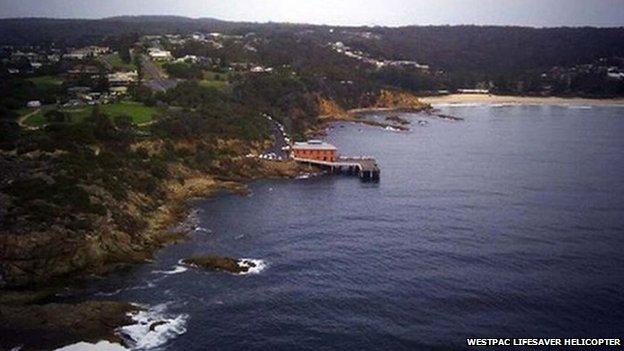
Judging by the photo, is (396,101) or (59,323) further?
(396,101)

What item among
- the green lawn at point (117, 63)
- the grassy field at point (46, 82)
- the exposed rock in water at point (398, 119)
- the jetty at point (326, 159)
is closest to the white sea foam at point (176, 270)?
the jetty at point (326, 159)

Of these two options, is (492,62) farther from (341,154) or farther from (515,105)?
(341,154)

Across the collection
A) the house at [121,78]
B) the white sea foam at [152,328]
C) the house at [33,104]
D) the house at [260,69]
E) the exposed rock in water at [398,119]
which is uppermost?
the house at [121,78]

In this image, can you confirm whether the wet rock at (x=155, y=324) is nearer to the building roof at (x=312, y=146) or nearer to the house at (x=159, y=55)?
the building roof at (x=312, y=146)

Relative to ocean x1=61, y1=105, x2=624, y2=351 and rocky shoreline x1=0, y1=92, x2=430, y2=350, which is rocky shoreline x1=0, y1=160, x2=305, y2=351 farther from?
ocean x1=61, y1=105, x2=624, y2=351

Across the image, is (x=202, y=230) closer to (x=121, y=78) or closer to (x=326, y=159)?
(x=326, y=159)

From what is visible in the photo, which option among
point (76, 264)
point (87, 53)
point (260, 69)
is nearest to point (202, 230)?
point (76, 264)
